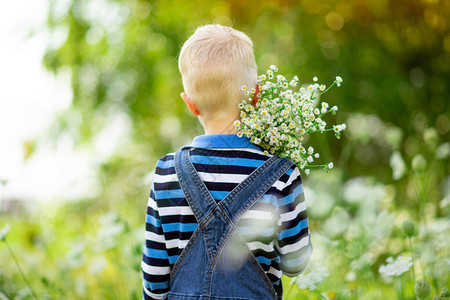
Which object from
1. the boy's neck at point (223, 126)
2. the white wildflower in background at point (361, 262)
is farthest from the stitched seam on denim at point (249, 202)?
the white wildflower in background at point (361, 262)

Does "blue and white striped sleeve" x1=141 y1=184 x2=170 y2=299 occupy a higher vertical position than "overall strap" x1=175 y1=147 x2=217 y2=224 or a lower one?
lower

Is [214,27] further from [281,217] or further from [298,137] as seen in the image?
[281,217]

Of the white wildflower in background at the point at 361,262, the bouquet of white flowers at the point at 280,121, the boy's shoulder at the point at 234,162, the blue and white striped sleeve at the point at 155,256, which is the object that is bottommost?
the white wildflower in background at the point at 361,262

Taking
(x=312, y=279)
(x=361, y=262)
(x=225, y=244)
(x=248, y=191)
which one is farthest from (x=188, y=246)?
(x=361, y=262)

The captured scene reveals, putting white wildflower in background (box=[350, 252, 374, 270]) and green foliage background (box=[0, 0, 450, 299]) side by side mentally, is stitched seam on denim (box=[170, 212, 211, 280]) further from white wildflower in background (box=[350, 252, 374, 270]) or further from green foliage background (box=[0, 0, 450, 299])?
green foliage background (box=[0, 0, 450, 299])

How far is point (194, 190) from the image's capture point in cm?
108

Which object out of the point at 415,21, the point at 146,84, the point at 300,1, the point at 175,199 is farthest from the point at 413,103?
the point at 175,199

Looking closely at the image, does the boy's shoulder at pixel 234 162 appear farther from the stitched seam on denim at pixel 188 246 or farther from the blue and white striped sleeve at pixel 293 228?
the stitched seam on denim at pixel 188 246

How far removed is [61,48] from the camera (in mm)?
3416

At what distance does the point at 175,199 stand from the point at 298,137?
A: 38 centimetres

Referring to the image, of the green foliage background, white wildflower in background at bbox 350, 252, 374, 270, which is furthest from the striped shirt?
the green foliage background

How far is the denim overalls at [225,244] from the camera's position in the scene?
105 cm

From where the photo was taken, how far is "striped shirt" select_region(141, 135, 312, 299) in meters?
1.07

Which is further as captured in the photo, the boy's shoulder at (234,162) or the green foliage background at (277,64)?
the green foliage background at (277,64)
